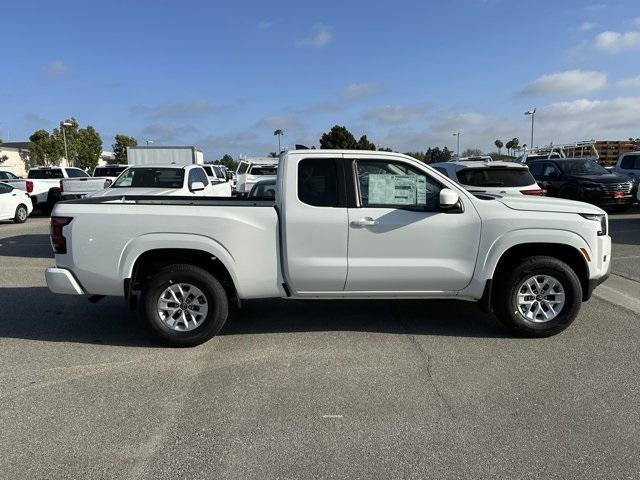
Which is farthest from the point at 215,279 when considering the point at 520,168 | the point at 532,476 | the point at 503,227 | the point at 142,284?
the point at 520,168

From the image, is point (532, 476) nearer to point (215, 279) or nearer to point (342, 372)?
point (342, 372)

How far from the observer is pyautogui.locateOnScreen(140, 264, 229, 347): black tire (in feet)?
15.7

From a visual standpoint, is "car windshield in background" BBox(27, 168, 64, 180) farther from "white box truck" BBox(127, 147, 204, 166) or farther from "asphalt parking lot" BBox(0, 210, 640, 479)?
"asphalt parking lot" BBox(0, 210, 640, 479)

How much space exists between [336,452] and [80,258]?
307cm

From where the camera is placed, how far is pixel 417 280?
491cm

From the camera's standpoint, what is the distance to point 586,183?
14625 millimetres

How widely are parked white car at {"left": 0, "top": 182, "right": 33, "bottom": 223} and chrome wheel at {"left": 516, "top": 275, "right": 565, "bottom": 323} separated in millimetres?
15421

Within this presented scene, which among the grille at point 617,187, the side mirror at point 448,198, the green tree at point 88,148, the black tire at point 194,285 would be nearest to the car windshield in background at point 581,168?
the grille at point 617,187

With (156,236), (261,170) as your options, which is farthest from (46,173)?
(156,236)

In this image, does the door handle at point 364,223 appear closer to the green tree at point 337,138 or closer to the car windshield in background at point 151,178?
the car windshield in background at point 151,178

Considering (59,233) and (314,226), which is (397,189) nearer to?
(314,226)

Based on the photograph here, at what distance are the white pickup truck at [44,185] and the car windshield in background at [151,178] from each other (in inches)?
305

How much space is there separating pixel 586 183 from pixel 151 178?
1206cm

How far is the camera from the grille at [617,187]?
47.5ft
